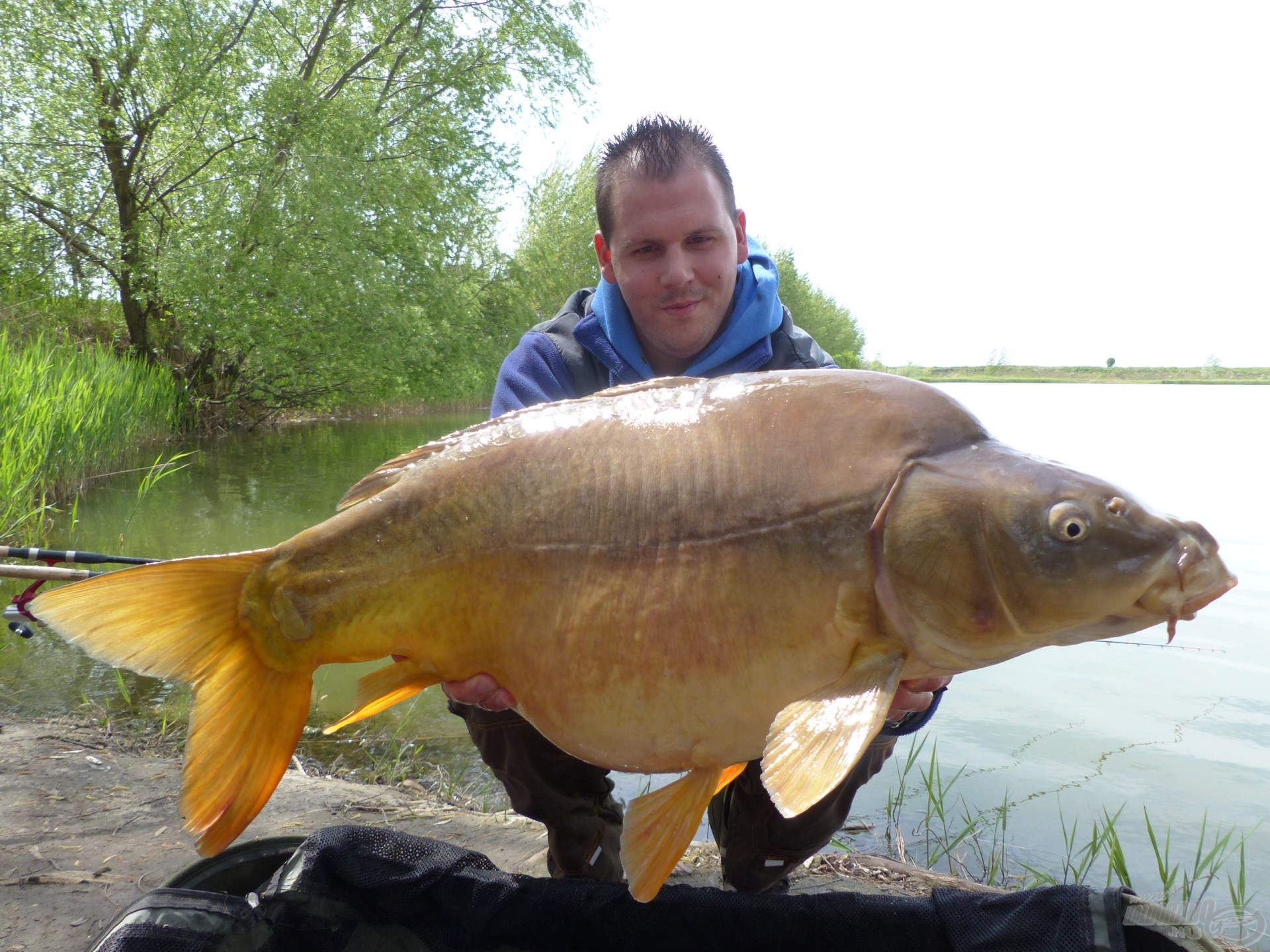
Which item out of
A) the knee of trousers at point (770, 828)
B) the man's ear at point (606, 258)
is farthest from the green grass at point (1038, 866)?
the man's ear at point (606, 258)

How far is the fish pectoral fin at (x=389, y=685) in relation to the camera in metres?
1.45

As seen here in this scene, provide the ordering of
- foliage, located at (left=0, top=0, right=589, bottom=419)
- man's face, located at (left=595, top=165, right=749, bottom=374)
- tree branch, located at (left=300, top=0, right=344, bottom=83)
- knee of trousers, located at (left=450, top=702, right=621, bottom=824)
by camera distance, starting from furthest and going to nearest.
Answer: tree branch, located at (left=300, top=0, right=344, bottom=83) → foliage, located at (left=0, top=0, right=589, bottom=419) → man's face, located at (left=595, top=165, right=749, bottom=374) → knee of trousers, located at (left=450, top=702, right=621, bottom=824)

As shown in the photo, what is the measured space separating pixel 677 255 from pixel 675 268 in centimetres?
4

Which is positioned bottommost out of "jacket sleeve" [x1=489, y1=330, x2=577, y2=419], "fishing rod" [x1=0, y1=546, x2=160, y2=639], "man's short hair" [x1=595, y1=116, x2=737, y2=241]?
"fishing rod" [x1=0, y1=546, x2=160, y2=639]

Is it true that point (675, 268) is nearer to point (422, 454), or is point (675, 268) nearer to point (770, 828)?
point (422, 454)

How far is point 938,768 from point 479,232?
11066mm

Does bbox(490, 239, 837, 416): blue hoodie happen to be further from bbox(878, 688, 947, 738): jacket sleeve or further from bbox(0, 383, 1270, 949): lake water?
bbox(878, 688, 947, 738): jacket sleeve

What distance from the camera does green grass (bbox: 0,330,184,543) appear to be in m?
4.25

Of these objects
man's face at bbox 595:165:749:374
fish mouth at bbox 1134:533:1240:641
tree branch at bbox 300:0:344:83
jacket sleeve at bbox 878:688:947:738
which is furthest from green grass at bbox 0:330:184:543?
tree branch at bbox 300:0:344:83

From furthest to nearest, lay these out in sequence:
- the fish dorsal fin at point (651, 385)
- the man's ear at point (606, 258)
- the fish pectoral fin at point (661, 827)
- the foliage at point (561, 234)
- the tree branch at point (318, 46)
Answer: the foliage at point (561, 234) → the tree branch at point (318, 46) → the man's ear at point (606, 258) → the fish dorsal fin at point (651, 385) → the fish pectoral fin at point (661, 827)

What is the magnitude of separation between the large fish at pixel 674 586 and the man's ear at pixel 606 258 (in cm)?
91

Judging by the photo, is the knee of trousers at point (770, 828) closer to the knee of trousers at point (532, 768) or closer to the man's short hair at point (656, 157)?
the knee of trousers at point (532, 768)

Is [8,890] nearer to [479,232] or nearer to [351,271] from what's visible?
[351,271]

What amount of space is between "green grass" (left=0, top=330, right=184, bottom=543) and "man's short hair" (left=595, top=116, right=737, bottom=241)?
3109mm
